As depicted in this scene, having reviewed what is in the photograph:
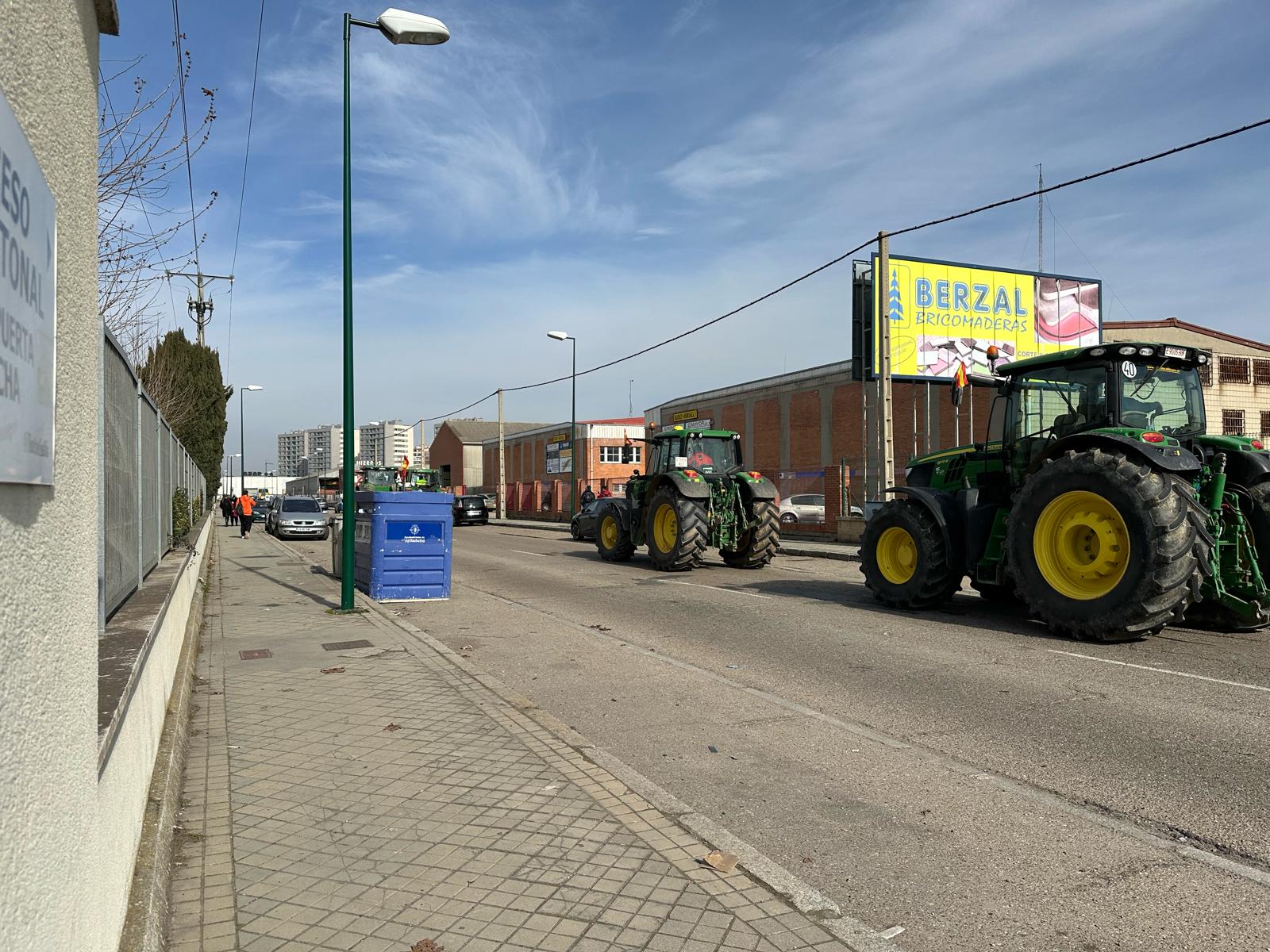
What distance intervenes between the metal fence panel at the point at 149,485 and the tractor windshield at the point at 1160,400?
9086 mm

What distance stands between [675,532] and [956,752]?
10949mm

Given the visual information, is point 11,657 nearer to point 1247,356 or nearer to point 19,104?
point 19,104

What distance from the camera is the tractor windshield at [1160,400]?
371 inches

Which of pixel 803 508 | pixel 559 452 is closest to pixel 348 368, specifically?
pixel 803 508

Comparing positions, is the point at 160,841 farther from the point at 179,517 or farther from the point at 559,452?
the point at 559,452

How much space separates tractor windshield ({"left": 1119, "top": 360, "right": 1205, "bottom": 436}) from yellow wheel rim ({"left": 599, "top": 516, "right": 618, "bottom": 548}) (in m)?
11.4

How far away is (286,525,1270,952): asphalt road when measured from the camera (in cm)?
367

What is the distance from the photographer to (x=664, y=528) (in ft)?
55.5

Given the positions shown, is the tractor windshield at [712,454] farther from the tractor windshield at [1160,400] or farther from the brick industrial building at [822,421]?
the brick industrial building at [822,421]

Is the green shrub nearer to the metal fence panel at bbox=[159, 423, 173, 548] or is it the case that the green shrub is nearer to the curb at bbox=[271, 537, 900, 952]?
the metal fence panel at bbox=[159, 423, 173, 548]

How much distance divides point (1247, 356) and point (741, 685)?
3997cm

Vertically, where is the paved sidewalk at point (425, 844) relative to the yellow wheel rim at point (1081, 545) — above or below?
below

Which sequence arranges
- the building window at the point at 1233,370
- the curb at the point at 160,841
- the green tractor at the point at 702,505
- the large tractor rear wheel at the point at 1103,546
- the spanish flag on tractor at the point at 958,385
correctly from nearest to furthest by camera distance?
the curb at the point at 160,841, the large tractor rear wheel at the point at 1103,546, the spanish flag on tractor at the point at 958,385, the green tractor at the point at 702,505, the building window at the point at 1233,370

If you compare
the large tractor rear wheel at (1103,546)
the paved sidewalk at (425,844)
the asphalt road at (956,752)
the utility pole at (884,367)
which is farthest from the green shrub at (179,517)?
the utility pole at (884,367)
